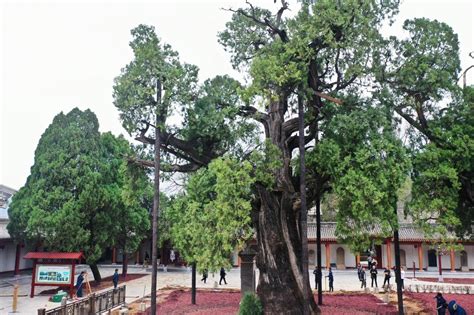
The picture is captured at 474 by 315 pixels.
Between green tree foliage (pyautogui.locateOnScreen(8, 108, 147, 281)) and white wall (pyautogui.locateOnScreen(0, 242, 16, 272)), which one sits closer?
green tree foliage (pyautogui.locateOnScreen(8, 108, 147, 281))

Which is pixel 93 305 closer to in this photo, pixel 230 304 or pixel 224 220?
pixel 230 304

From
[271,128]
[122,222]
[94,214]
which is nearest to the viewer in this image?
[271,128]

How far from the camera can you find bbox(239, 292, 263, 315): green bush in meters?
13.8

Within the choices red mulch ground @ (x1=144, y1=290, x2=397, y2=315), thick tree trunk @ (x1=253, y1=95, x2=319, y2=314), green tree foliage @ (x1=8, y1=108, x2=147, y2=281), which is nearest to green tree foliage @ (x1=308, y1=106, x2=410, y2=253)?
thick tree trunk @ (x1=253, y1=95, x2=319, y2=314)

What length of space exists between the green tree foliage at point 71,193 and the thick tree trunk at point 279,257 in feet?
36.4

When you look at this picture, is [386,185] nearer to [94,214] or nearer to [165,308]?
[165,308]

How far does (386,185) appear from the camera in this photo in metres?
12.0

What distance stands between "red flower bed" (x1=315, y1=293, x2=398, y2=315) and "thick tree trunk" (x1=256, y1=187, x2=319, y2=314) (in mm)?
2544

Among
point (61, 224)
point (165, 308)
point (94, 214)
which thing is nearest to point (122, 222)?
point (94, 214)

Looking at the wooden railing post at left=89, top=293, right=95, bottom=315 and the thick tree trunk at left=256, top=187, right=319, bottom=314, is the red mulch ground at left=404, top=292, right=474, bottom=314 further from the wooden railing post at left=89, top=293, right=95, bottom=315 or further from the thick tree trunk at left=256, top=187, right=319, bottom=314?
the wooden railing post at left=89, top=293, right=95, bottom=315

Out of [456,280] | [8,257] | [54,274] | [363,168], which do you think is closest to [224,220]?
[363,168]

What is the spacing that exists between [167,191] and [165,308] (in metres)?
18.0

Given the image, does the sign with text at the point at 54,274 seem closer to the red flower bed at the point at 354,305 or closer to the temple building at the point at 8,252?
the temple building at the point at 8,252

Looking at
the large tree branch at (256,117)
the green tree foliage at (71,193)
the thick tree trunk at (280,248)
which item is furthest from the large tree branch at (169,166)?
the green tree foliage at (71,193)
